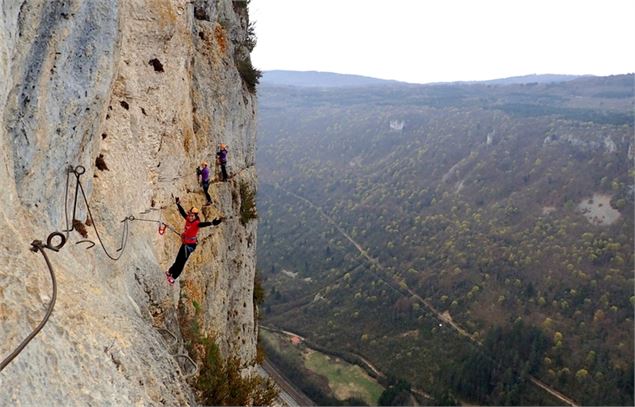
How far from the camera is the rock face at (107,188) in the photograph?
5.93 m

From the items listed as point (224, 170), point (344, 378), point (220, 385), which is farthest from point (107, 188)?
point (344, 378)

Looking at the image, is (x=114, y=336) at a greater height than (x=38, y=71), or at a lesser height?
lesser

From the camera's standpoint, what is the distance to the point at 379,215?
15162 cm

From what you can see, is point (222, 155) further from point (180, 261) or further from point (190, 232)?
point (180, 261)

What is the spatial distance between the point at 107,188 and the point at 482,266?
362ft

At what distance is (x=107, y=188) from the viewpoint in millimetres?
9906

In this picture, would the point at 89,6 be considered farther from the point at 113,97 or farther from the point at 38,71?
the point at 113,97

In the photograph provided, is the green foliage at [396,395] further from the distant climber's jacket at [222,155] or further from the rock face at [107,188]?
the distant climber's jacket at [222,155]

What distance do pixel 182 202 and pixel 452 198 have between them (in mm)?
146532

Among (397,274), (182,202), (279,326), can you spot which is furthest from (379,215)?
(182,202)

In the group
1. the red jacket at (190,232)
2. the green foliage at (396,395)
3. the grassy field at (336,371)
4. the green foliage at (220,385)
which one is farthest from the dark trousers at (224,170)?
the grassy field at (336,371)

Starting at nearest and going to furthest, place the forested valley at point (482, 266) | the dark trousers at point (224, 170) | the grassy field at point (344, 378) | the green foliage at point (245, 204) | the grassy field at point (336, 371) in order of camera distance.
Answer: the dark trousers at point (224, 170)
the green foliage at point (245, 204)
the grassy field at point (344, 378)
the grassy field at point (336, 371)
the forested valley at point (482, 266)

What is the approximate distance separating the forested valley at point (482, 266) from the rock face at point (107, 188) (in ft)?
237

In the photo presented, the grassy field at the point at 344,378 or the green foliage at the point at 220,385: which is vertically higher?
the green foliage at the point at 220,385
